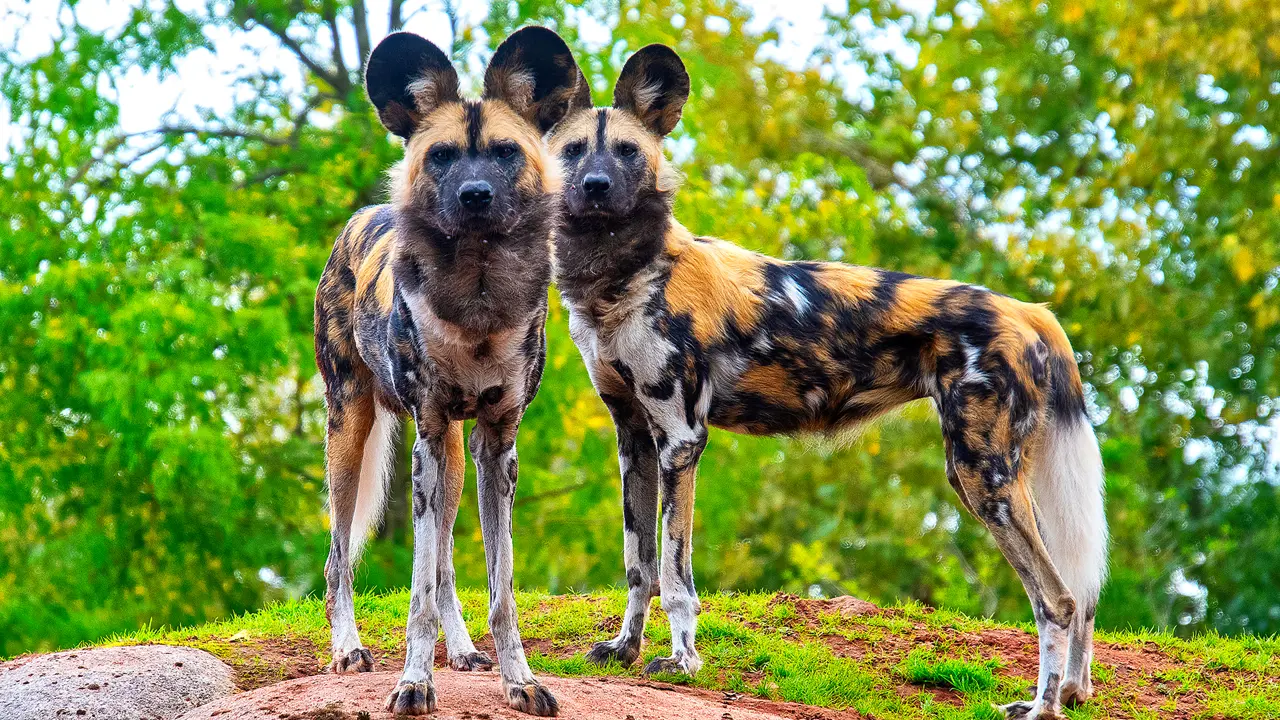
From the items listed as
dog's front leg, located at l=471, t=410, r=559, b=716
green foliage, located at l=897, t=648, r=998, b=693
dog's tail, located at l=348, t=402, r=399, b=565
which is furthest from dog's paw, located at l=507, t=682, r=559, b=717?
green foliage, located at l=897, t=648, r=998, b=693

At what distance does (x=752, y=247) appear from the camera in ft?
41.5

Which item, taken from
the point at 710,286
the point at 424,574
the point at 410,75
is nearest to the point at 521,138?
the point at 410,75

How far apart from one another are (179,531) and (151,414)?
162 cm

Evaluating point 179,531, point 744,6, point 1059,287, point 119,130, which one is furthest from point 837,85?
point 179,531

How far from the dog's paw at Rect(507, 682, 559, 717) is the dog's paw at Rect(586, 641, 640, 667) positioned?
161 centimetres

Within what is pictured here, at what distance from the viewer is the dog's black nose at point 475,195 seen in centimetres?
448

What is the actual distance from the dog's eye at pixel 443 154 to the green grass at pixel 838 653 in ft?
8.40

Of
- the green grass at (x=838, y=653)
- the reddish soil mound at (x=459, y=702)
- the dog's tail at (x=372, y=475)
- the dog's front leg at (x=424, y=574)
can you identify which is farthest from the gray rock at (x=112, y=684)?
the dog's front leg at (x=424, y=574)

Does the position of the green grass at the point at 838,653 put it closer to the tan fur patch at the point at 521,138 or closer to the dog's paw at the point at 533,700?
the dog's paw at the point at 533,700

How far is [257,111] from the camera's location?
1310 centimetres

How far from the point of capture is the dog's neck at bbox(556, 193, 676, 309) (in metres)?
6.25

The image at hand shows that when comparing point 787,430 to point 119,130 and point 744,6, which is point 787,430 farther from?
point 744,6

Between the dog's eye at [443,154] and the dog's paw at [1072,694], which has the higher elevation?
the dog's eye at [443,154]

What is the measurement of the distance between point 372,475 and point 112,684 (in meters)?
1.45
